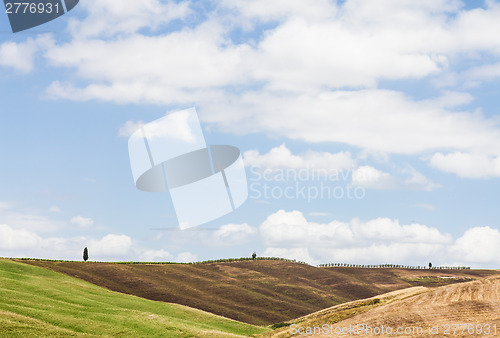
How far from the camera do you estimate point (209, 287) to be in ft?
304

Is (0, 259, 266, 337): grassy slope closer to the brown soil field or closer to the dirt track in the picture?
the brown soil field

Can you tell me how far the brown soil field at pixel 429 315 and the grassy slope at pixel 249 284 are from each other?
2730cm

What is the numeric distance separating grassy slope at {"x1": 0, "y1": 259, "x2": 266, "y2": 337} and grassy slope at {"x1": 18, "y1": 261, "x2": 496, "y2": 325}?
14.0 m

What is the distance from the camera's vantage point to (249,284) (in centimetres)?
10075

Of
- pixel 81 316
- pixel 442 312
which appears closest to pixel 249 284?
pixel 81 316

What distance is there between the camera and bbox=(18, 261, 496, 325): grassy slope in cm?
7988

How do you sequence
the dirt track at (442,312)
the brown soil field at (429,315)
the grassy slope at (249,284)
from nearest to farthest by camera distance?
the brown soil field at (429,315)
the dirt track at (442,312)
the grassy slope at (249,284)

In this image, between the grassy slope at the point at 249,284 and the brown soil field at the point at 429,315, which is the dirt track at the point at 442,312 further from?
the grassy slope at the point at 249,284

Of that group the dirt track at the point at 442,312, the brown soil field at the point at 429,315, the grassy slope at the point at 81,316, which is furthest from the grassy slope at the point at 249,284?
the dirt track at the point at 442,312

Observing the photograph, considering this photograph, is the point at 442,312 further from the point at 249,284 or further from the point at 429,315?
the point at 249,284

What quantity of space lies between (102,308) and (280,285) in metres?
55.1

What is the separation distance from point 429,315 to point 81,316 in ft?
99.5

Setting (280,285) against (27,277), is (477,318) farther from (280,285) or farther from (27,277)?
(280,285)

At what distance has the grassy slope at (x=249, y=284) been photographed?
3145 inches
